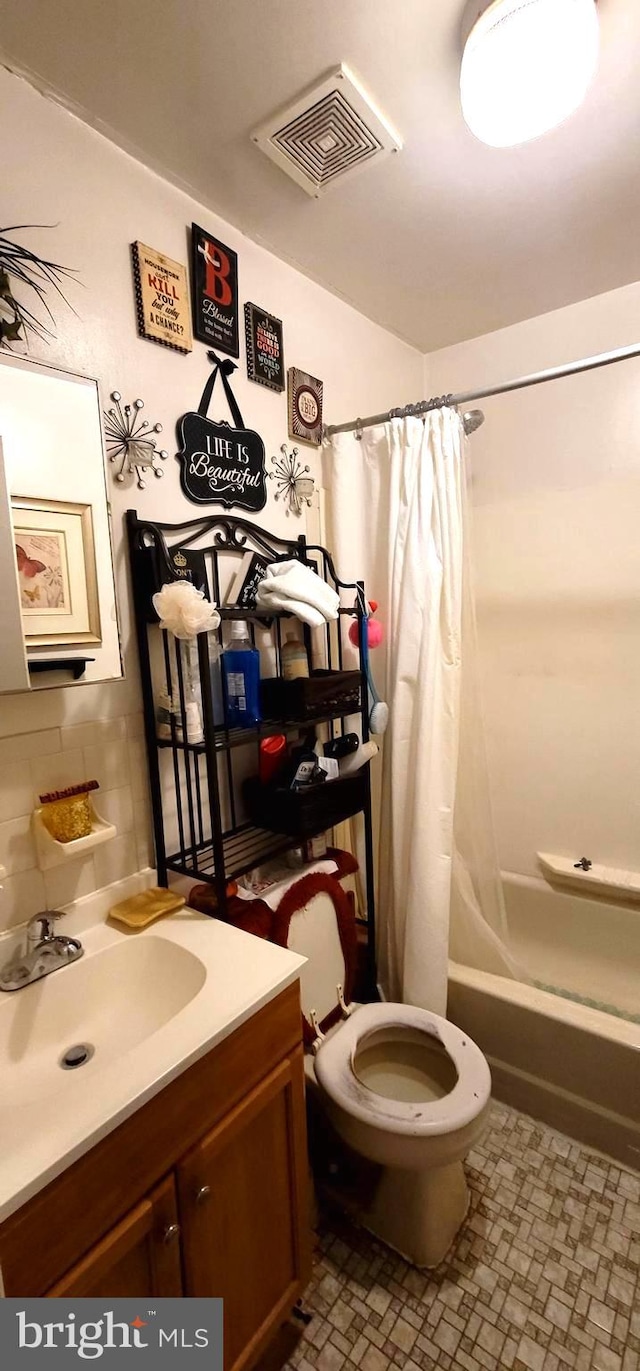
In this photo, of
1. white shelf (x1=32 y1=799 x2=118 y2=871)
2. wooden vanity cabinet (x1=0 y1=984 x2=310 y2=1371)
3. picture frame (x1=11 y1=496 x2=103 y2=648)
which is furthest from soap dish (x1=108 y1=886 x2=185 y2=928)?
picture frame (x1=11 y1=496 x2=103 y2=648)

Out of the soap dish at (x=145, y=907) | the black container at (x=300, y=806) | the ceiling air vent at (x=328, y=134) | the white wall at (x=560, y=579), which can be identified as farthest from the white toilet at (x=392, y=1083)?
the ceiling air vent at (x=328, y=134)

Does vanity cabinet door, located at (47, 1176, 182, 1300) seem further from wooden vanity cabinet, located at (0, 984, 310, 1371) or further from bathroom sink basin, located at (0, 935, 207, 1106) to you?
bathroom sink basin, located at (0, 935, 207, 1106)

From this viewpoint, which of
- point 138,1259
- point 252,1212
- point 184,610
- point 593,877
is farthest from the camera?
point 593,877

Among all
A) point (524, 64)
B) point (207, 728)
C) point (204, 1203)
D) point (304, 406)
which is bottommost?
point (204, 1203)

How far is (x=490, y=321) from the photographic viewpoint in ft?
6.31

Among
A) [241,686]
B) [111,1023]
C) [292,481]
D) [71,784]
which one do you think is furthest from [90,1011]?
[292,481]

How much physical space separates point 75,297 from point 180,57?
1.45 feet

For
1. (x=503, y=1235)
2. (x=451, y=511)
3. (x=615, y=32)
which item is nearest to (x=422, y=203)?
Answer: (x=615, y=32)

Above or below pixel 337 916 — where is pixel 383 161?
above

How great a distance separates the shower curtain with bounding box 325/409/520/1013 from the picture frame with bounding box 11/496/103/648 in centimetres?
81

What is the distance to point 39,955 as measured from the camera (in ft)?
3.14

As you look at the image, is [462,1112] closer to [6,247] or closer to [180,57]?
[6,247]

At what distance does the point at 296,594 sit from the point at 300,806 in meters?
0.51

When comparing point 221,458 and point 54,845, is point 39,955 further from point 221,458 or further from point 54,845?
point 221,458
